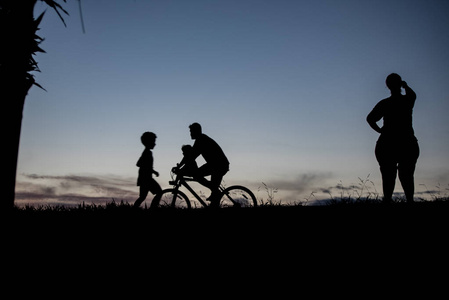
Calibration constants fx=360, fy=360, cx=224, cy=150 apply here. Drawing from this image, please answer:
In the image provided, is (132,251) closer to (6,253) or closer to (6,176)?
(6,253)

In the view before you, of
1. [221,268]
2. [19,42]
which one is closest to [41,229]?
[19,42]

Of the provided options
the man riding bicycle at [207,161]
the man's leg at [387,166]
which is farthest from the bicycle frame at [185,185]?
the man's leg at [387,166]

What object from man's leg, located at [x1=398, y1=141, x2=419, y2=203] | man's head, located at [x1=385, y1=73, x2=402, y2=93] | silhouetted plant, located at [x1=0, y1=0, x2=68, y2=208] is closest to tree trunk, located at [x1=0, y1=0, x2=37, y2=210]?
silhouetted plant, located at [x1=0, y1=0, x2=68, y2=208]

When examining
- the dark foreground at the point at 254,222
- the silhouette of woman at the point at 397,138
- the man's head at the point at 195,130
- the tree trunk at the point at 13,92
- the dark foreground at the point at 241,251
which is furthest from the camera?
the man's head at the point at 195,130

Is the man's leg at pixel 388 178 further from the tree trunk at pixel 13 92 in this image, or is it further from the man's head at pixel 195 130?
the tree trunk at pixel 13 92

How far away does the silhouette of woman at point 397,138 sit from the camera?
7.34 meters

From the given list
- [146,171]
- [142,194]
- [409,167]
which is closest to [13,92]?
[146,171]

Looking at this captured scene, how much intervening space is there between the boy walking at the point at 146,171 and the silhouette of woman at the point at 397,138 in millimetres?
5698

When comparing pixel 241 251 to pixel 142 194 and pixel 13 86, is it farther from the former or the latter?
pixel 142 194

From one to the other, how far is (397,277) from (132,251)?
3.32 m

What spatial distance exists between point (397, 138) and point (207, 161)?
439 cm

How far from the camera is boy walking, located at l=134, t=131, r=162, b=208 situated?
9820mm

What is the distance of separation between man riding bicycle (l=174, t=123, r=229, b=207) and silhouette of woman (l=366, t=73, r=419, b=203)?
12.3ft

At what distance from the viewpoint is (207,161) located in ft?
30.0
